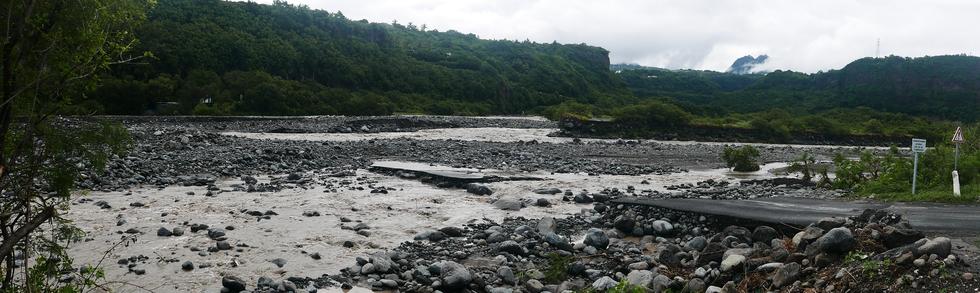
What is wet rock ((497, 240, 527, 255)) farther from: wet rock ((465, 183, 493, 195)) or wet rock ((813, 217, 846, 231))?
wet rock ((465, 183, 493, 195))

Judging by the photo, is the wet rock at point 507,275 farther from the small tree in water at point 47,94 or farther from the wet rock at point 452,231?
the small tree in water at point 47,94

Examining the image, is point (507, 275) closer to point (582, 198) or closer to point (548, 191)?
point (582, 198)

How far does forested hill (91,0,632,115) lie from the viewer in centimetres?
6009

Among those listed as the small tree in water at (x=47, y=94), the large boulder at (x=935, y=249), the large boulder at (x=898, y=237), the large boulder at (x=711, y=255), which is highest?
the small tree in water at (x=47, y=94)

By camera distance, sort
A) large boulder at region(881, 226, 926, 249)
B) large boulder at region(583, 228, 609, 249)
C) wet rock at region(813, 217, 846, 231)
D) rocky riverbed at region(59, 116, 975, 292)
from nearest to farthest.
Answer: large boulder at region(881, 226, 926, 249)
rocky riverbed at region(59, 116, 975, 292)
wet rock at region(813, 217, 846, 231)
large boulder at region(583, 228, 609, 249)

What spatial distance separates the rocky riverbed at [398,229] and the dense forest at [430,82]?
26.4 m

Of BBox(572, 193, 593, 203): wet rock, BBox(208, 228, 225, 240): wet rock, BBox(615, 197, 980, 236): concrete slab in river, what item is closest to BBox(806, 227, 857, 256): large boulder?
BBox(615, 197, 980, 236): concrete slab in river

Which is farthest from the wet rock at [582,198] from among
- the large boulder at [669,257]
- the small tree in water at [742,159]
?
the small tree in water at [742,159]

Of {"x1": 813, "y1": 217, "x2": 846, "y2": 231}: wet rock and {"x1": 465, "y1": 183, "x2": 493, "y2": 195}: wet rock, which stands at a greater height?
{"x1": 813, "y1": 217, "x2": 846, "y2": 231}: wet rock

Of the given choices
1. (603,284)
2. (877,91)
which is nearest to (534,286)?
(603,284)

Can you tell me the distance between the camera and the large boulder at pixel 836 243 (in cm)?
696

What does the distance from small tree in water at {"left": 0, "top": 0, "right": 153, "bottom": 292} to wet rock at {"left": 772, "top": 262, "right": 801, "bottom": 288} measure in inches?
279

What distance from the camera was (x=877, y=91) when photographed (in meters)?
132

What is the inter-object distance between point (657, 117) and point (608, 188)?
40.4 meters
